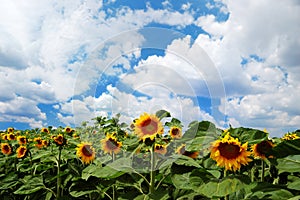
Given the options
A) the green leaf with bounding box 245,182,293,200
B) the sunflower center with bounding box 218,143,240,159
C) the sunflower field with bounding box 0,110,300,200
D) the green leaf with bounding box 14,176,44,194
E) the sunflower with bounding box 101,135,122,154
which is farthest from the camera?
the sunflower with bounding box 101,135,122,154

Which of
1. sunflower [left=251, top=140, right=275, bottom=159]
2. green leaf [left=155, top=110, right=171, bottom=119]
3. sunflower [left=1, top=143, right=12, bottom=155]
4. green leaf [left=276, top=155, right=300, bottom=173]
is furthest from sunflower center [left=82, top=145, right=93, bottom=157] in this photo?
green leaf [left=276, top=155, right=300, bottom=173]

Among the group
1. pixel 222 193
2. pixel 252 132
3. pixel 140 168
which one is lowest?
pixel 222 193

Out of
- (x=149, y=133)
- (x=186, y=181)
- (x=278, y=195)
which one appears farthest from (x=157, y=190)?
(x=278, y=195)

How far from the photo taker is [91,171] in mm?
3088

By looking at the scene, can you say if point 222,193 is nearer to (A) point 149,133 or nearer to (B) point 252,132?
(B) point 252,132

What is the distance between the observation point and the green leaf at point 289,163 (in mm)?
2029

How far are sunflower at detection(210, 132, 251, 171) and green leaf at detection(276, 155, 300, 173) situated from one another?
342 millimetres

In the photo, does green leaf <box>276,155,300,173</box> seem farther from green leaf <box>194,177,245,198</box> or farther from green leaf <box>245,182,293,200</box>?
green leaf <box>194,177,245,198</box>

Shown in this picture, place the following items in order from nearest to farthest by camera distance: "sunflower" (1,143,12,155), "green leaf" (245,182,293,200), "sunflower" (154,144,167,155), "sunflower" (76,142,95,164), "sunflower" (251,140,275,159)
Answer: "green leaf" (245,182,293,200), "sunflower" (251,140,275,159), "sunflower" (154,144,167,155), "sunflower" (76,142,95,164), "sunflower" (1,143,12,155)

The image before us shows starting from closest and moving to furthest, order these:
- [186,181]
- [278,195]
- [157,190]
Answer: [278,195] < [186,181] < [157,190]

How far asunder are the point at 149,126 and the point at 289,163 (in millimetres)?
1386

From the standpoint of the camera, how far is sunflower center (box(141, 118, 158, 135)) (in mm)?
3105

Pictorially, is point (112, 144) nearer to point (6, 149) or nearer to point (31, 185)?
point (31, 185)

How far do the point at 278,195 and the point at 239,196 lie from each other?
0.40m
